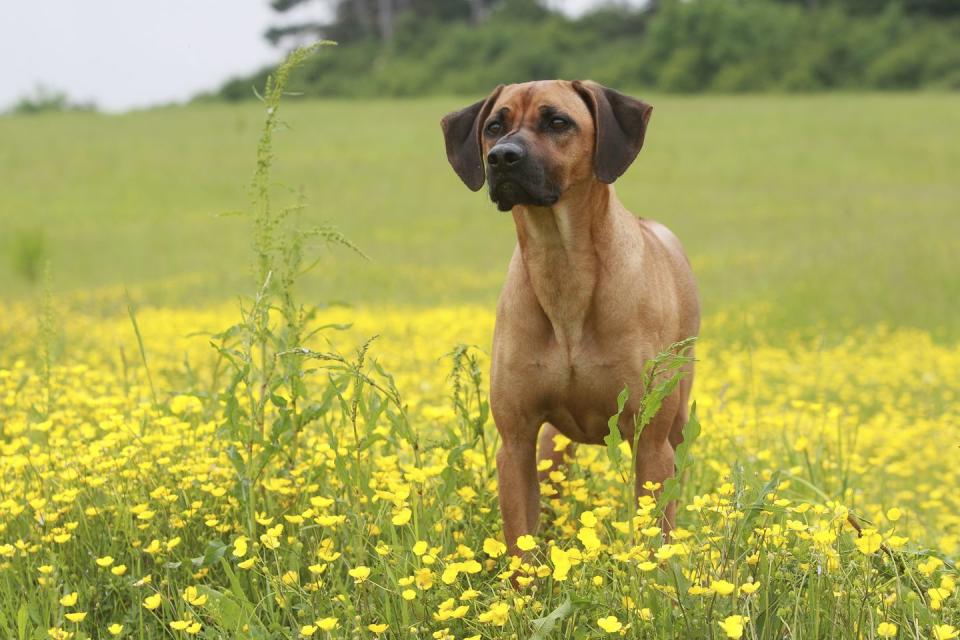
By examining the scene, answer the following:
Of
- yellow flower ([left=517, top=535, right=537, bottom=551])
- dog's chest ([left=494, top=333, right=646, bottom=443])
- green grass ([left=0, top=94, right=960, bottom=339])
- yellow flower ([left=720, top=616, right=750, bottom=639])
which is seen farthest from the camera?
green grass ([left=0, top=94, right=960, bottom=339])

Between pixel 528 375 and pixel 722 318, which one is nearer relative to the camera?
pixel 528 375

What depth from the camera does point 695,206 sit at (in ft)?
61.6

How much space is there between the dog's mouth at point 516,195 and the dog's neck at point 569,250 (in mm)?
133

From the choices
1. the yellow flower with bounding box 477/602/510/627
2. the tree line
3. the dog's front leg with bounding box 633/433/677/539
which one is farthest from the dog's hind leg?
the tree line

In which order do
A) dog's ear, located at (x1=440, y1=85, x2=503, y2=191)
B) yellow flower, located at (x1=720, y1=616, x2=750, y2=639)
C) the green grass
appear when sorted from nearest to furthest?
yellow flower, located at (x1=720, y1=616, x2=750, y2=639), dog's ear, located at (x1=440, y1=85, x2=503, y2=191), the green grass

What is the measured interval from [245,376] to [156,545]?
1.73 ft

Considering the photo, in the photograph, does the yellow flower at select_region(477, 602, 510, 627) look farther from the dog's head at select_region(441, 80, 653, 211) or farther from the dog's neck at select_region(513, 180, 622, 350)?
the dog's head at select_region(441, 80, 653, 211)

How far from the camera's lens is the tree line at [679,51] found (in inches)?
1585

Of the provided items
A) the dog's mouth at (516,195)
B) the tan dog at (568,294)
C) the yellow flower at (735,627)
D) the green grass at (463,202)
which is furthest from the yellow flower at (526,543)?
the green grass at (463,202)

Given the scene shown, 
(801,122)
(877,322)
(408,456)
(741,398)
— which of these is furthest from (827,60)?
(408,456)

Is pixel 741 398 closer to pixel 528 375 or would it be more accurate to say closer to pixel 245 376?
pixel 528 375

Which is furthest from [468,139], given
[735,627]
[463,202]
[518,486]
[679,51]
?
[679,51]

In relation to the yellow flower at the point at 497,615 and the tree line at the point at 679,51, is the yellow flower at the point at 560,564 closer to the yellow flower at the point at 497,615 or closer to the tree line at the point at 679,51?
the yellow flower at the point at 497,615

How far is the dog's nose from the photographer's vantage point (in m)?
2.97
